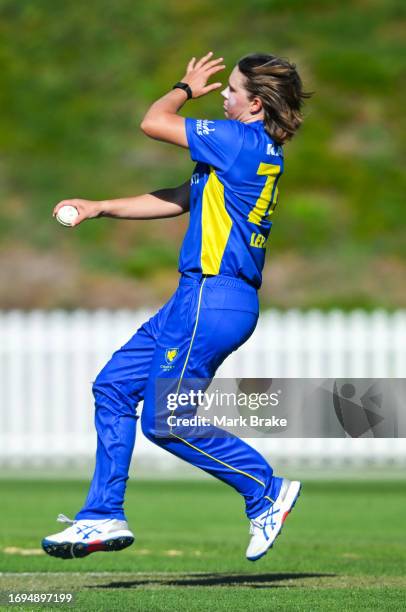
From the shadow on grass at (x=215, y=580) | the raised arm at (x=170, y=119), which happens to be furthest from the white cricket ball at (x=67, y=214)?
the shadow on grass at (x=215, y=580)

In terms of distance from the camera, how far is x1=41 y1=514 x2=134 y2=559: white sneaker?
592 cm

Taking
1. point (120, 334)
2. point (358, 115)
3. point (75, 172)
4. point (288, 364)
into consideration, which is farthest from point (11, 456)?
point (358, 115)

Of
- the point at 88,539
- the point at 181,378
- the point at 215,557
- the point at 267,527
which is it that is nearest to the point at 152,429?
the point at 181,378

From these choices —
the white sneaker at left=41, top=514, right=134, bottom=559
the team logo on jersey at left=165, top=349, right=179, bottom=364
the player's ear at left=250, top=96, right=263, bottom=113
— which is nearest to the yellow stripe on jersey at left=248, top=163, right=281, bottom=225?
the player's ear at left=250, top=96, right=263, bottom=113

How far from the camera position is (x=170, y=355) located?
19.4ft

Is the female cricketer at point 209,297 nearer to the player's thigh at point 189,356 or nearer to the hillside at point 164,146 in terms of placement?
the player's thigh at point 189,356

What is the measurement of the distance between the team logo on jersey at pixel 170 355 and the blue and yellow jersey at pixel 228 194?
0.36m

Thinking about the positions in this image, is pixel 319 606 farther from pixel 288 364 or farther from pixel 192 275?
pixel 288 364

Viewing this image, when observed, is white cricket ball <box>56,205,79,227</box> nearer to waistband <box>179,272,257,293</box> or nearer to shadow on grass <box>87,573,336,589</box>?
waistband <box>179,272,257,293</box>

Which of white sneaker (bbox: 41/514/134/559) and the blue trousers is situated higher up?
the blue trousers

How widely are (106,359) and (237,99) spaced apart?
33.7 ft

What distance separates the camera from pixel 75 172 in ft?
107

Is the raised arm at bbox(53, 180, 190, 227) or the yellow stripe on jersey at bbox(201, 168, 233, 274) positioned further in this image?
the raised arm at bbox(53, 180, 190, 227)

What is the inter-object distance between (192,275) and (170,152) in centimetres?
2735
